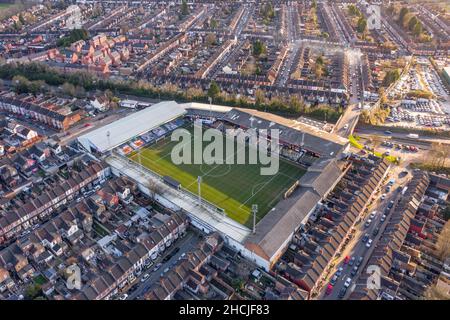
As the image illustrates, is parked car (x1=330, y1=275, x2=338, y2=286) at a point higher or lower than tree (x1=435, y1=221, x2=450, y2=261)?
lower

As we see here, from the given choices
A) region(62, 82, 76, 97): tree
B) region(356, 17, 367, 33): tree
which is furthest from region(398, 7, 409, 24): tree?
region(62, 82, 76, 97): tree

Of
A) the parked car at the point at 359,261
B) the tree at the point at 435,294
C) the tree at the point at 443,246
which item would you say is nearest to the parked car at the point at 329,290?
the parked car at the point at 359,261

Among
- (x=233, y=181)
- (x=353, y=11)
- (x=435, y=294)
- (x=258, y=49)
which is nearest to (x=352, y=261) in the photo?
(x=435, y=294)

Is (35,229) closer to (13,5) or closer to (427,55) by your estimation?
(427,55)

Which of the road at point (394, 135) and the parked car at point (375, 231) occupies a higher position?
the road at point (394, 135)

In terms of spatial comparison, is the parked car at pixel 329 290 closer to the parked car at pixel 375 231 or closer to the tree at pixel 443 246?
the parked car at pixel 375 231

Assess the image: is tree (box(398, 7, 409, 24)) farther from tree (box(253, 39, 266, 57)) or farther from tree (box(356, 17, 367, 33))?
tree (box(253, 39, 266, 57))

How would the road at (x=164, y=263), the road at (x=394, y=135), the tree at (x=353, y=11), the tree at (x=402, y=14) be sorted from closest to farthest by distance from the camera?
1. the road at (x=164, y=263)
2. the road at (x=394, y=135)
3. the tree at (x=402, y=14)
4. the tree at (x=353, y=11)
